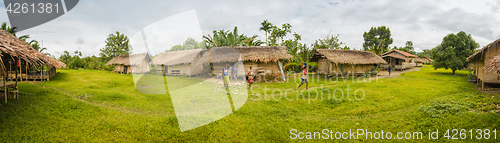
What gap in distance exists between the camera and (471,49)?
19.4 m

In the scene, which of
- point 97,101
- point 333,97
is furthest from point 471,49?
point 97,101

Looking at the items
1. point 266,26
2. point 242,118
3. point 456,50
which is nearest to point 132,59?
point 266,26

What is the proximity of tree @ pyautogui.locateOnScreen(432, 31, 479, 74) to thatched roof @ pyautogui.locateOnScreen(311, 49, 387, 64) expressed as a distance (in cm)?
536

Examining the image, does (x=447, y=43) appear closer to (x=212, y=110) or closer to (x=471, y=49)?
(x=471, y=49)

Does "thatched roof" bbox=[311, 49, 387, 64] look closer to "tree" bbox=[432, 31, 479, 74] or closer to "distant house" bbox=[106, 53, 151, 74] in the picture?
"tree" bbox=[432, 31, 479, 74]

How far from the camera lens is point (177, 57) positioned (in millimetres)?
24203

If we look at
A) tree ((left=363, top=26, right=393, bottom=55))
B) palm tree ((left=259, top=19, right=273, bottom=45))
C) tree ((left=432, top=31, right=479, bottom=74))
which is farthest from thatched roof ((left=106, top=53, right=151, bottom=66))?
tree ((left=363, top=26, right=393, bottom=55))

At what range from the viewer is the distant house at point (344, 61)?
1906cm

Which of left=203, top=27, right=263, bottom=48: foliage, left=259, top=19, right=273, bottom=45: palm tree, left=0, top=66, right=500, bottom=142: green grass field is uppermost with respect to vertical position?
left=259, top=19, right=273, bottom=45: palm tree

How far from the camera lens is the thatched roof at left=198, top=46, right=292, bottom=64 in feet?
55.6

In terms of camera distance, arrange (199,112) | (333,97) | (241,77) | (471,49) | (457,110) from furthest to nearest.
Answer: (471,49) → (241,77) → (333,97) → (199,112) → (457,110)

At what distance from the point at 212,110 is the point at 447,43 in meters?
24.3

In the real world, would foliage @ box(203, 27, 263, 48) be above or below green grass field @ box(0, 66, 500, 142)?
above

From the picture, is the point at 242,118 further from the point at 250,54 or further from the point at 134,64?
the point at 134,64
